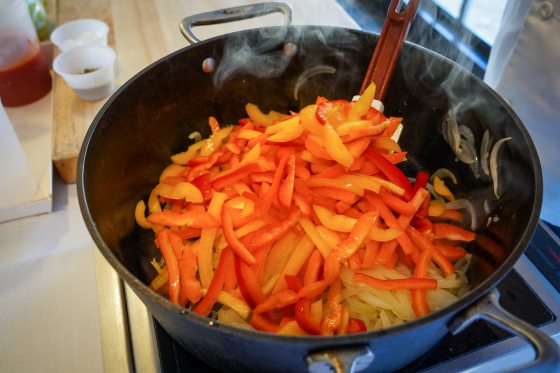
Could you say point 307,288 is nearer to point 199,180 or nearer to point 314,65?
point 199,180

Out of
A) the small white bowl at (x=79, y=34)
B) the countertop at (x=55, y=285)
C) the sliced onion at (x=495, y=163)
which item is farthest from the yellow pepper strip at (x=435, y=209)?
the small white bowl at (x=79, y=34)

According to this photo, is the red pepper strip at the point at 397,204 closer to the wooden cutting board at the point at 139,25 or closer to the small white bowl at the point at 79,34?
the wooden cutting board at the point at 139,25

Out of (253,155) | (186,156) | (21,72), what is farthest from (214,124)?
(21,72)

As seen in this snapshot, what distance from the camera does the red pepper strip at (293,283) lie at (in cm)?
74

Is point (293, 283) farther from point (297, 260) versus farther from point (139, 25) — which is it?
point (139, 25)

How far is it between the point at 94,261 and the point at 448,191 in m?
0.82

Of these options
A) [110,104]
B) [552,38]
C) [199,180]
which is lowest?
[199,180]

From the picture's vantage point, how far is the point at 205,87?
3.56 ft

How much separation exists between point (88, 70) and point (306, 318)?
109 centimetres

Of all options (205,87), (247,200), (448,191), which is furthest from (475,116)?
(205,87)

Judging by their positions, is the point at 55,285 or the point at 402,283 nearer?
the point at 402,283

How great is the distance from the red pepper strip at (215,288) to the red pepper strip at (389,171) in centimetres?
34

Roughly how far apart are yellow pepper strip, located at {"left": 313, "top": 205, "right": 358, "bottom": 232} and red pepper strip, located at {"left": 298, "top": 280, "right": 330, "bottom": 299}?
4.3 inches

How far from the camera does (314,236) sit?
804 millimetres
